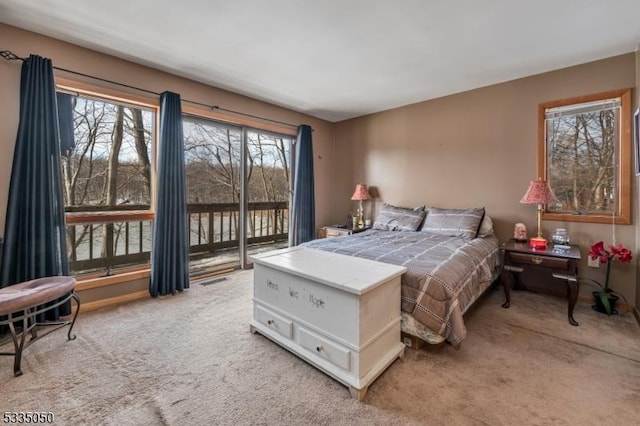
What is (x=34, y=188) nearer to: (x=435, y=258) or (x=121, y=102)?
(x=121, y=102)

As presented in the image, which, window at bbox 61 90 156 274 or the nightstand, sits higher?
window at bbox 61 90 156 274

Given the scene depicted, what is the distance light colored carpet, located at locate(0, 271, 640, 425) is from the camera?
1408 millimetres

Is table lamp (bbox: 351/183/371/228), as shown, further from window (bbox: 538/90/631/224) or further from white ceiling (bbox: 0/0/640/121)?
window (bbox: 538/90/631/224)

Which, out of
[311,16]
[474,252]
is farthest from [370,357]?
[311,16]

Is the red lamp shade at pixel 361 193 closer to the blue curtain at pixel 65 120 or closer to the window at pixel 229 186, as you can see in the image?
the window at pixel 229 186

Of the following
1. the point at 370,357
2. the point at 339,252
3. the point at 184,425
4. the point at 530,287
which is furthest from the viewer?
the point at 530,287

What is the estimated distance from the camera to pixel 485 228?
3203mm

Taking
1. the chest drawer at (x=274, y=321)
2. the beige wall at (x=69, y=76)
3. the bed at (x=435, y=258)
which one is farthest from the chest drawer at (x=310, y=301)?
the beige wall at (x=69, y=76)

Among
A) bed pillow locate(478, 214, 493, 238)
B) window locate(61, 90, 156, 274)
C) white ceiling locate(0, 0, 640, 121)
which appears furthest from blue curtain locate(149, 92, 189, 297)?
bed pillow locate(478, 214, 493, 238)

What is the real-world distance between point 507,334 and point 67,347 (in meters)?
3.26

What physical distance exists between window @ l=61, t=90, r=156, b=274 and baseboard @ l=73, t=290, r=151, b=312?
362mm

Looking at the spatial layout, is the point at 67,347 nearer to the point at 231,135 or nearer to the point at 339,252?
the point at 339,252

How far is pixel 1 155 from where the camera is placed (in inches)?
88.4

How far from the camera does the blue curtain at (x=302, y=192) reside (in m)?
4.43
